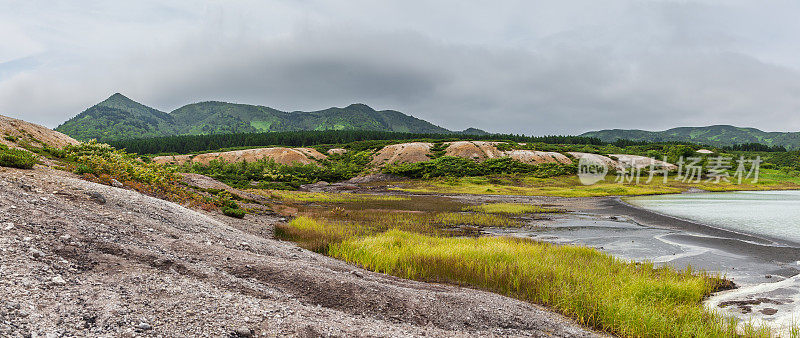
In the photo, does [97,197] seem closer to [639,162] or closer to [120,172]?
[120,172]

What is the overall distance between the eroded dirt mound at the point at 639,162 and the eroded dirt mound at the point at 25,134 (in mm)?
149036

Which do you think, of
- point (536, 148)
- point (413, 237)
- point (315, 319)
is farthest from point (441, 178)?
point (315, 319)

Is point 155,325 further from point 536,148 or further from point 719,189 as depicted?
point 536,148

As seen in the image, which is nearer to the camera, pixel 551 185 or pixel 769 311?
pixel 769 311

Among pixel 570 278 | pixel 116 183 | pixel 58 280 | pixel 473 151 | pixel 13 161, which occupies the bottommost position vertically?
pixel 570 278

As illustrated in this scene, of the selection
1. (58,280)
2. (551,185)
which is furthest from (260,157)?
(58,280)

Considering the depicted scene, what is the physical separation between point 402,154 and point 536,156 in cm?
4967

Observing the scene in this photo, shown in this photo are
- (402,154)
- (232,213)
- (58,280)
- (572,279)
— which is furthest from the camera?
(402,154)

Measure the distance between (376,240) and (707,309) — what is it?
12196 mm

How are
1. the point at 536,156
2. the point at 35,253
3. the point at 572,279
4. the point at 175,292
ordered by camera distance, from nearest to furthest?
the point at 175,292
the point at 35,253
the point at 572,279
the point at 536,156

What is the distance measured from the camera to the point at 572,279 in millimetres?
12133

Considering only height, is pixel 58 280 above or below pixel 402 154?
below

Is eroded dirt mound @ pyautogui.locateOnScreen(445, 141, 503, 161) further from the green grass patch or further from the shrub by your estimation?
the shrub

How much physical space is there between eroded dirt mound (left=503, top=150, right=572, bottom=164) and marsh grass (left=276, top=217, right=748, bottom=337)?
4643 inches
